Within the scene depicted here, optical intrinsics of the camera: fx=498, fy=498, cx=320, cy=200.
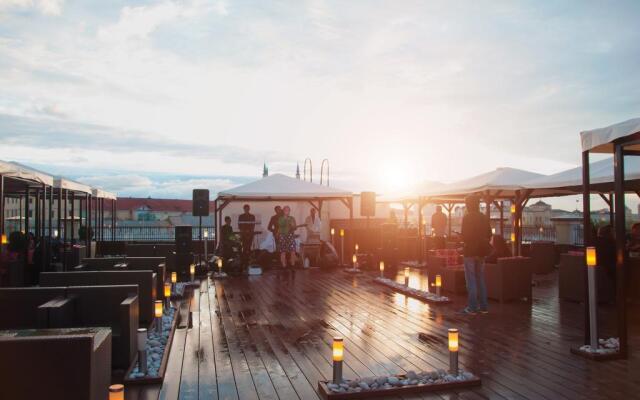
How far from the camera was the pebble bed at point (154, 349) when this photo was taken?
3822mm

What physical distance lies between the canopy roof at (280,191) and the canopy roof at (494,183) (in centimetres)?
256

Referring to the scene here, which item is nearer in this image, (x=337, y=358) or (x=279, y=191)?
(x=337, y=358)

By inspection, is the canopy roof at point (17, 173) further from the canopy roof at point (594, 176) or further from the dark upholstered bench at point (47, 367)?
the canopy roof at point (594, 176)

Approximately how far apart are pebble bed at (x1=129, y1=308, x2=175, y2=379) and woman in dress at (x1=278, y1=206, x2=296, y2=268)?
5499mm

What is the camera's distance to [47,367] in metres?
2.47

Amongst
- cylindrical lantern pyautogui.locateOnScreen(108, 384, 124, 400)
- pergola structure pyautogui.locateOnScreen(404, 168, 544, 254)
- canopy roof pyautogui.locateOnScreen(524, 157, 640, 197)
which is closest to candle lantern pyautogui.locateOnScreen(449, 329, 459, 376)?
cylindrical lantern pyautogui.locateOnScreen(108, 384, 124, 400)

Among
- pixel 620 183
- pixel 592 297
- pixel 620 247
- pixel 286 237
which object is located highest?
pixel 620 183

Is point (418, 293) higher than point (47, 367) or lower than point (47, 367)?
lower

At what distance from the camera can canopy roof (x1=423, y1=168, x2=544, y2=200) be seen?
9445 millimetres

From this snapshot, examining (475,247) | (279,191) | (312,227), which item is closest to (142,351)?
(475,247)

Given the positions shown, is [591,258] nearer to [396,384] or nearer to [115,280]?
[396,384]

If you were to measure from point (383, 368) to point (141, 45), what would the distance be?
22.3 ft

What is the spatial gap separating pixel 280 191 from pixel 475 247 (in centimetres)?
672

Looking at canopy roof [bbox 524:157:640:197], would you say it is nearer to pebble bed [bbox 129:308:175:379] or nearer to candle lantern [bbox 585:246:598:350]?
candle lantern [bbox 585:246:598:350]
